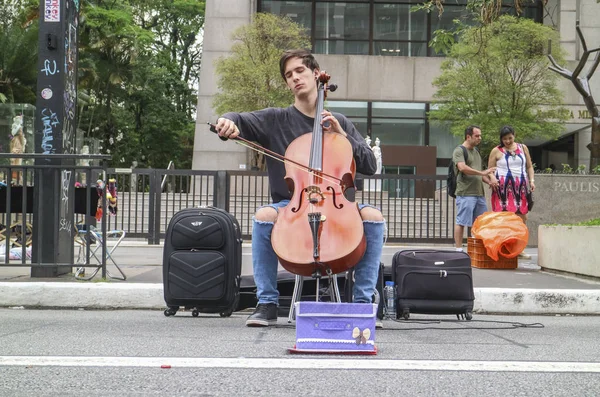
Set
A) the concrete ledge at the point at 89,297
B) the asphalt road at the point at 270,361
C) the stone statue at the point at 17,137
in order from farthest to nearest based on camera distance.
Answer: the stone statue at the point at 17,137
the concrete ledge at the point at 89,297
the asphalt road at the point at 270,361

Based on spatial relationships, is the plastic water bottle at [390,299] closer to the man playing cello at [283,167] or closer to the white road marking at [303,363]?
the man playing cello at [283,167]

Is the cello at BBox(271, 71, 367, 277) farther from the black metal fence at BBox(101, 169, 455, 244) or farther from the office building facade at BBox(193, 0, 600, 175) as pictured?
the office building facade at BBox(193, 0, 600, 175)

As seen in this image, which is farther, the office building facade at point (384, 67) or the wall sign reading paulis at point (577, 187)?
the office building facade at point (384, 67)

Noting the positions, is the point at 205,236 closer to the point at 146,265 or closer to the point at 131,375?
the point at 131,375

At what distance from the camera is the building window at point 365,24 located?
3650 centimetres

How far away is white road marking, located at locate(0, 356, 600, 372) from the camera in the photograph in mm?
3686

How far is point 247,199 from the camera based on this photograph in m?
16.8

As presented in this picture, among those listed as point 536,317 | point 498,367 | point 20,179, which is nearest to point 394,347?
point 498,367

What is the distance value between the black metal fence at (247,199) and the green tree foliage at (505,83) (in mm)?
11062

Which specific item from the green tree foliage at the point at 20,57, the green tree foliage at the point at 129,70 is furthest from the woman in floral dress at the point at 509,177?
the green tree foliage at the point at 20,57

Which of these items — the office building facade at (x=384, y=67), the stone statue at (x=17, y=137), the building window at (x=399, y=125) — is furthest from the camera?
the building window at (x=399, y=125)

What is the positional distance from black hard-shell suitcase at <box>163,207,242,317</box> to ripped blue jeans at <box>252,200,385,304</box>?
44 centimetres

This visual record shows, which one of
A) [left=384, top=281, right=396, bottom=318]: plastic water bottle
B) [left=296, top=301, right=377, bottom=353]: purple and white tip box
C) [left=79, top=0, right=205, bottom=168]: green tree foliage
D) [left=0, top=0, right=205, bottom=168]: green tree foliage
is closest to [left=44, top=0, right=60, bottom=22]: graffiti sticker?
[left=384, top=281, right=396, bottom=318]: plastic water bottle

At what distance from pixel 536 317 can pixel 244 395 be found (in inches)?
158
